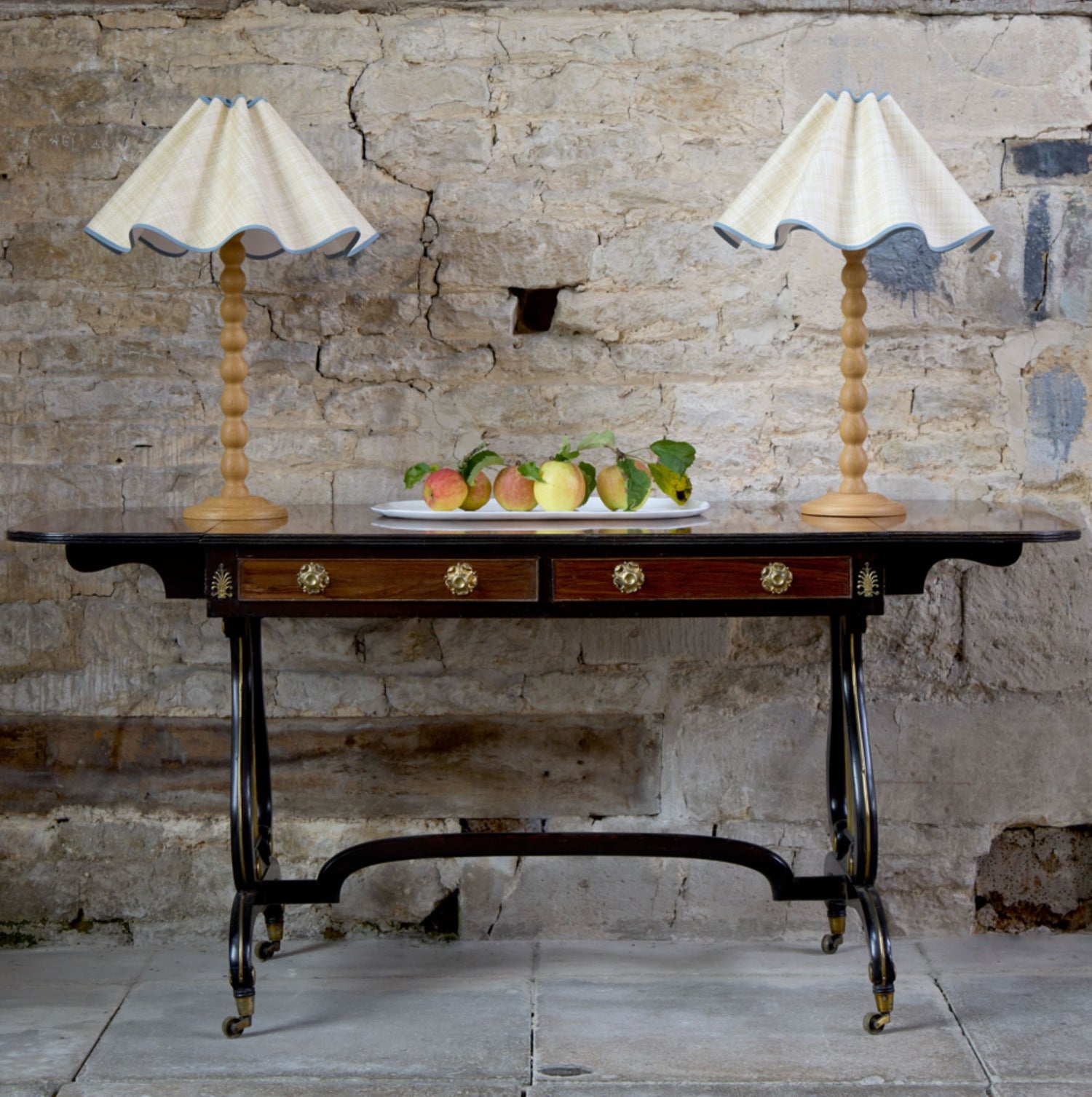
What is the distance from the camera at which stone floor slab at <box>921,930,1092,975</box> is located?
2.76 m

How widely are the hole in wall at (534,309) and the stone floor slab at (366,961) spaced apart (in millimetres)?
1465

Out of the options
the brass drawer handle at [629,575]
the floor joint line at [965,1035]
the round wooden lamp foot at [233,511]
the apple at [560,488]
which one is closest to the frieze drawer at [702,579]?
the brass drawer handle at [629,575]

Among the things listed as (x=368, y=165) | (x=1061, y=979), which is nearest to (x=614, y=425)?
(x=368, y=165)

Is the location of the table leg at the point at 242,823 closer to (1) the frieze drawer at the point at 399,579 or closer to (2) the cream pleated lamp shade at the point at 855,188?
(1) the frieze drawer at the point at 399,579

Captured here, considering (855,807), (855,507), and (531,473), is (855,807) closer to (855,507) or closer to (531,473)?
(855,507)

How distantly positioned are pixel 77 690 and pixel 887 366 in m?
2.10

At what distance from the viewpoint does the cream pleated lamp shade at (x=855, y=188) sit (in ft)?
7.59

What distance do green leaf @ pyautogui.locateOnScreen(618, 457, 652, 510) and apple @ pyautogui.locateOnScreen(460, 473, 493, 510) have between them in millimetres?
277

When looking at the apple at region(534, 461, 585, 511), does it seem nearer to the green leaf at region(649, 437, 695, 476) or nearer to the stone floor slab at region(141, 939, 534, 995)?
the green leaf at region(649, 437, 695, 476)

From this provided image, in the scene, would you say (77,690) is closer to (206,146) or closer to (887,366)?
(206,146)

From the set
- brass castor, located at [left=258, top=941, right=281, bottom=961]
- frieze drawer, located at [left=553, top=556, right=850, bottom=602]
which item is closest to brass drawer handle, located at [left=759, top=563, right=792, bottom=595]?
frieze drawer, located at [left=553, top=556, right=850, bottom=602]

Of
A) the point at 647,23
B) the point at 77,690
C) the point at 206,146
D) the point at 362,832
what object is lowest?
the point at 362,832

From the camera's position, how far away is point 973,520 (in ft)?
7.72

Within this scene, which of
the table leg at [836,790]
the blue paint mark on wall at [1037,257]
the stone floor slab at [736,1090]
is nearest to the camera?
the stone floor slab at [736,1090]
